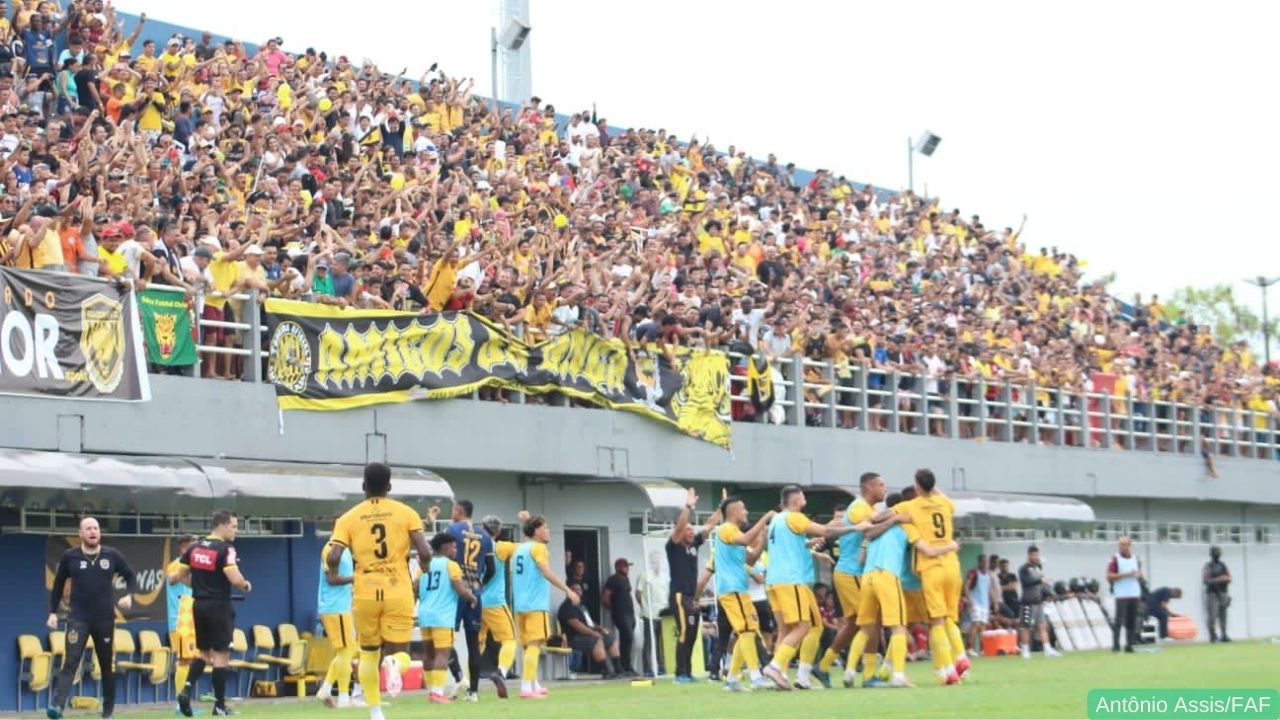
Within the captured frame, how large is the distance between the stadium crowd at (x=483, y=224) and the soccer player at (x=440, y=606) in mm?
4485

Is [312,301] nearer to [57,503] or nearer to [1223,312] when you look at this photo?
[57,503]

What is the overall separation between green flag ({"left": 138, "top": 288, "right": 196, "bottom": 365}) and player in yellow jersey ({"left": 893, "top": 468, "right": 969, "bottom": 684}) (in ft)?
27.1

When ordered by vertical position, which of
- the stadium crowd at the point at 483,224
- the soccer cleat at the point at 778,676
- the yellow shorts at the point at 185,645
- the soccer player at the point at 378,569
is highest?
the stadium crowd at the point at 483,224

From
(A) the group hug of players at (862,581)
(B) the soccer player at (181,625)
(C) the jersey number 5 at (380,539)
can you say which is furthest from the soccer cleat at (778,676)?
(B) the soccer player at (181,625)

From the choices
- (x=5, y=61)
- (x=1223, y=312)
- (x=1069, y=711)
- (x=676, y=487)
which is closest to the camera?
(x=1069, y=711)

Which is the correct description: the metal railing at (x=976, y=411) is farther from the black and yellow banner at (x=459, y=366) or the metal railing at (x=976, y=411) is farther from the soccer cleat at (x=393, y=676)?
the soccer cleat at (x=393, y=676)

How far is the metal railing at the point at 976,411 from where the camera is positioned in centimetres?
3216

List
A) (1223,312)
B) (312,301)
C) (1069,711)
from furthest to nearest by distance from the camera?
1. (1223,312)
2. (312,301)
3. (1069,711)

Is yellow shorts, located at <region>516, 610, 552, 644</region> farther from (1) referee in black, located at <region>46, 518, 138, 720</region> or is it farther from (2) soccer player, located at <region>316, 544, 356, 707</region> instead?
(1) referee in black, located at <region>46, 518, 138, 720</region>

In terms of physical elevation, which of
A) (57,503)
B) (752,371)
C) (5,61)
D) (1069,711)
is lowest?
(1069,711)

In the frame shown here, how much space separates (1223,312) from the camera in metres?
92.6

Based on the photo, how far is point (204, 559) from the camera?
716 inches

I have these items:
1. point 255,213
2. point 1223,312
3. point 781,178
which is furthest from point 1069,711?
point 1223,312

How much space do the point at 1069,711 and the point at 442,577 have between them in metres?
7.39
